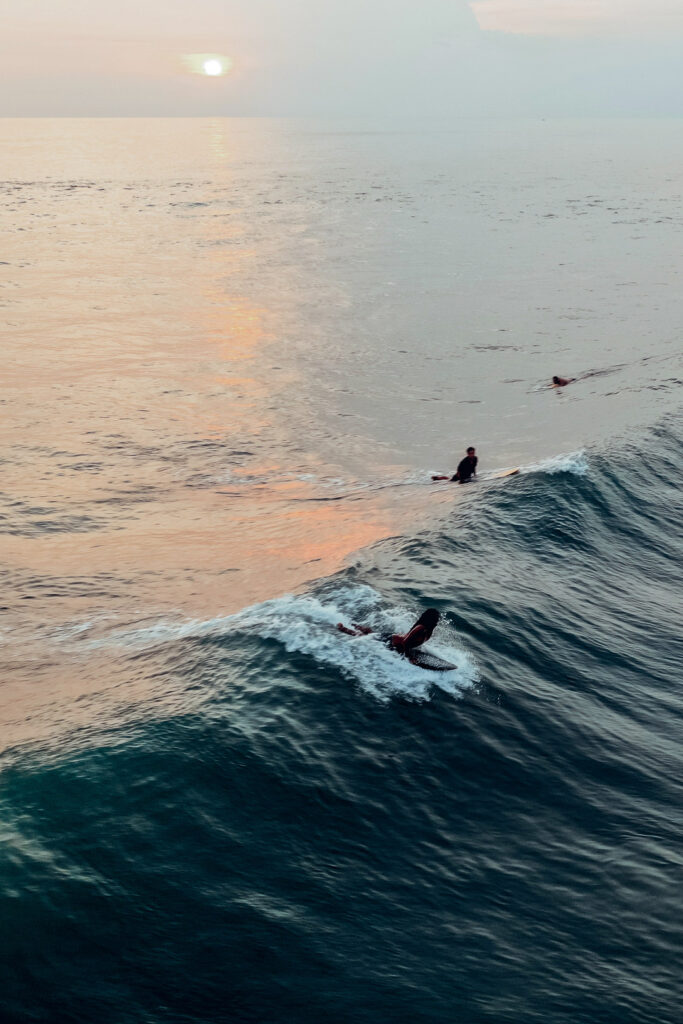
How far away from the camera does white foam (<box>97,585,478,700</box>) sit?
1580 centimetres

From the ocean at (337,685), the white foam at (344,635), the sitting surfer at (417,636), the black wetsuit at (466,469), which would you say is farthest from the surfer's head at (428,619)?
the black wetsuit at (466,469)

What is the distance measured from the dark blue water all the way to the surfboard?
0.19 metres

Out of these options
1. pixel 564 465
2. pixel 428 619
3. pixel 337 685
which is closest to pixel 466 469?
pixel 564 465

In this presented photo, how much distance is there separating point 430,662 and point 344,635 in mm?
1753

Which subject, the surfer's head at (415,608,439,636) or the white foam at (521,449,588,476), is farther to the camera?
the white foam at (521,449,588,476)

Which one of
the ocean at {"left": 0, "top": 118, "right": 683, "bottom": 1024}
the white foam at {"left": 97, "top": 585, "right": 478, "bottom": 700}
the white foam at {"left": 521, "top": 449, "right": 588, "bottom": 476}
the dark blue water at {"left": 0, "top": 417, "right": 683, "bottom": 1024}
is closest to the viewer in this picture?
the dark blue water at {"left": 0, "top": 417, "right": 683, "bottom": 1024}

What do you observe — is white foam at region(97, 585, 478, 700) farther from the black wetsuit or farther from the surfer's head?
the black wetsuit

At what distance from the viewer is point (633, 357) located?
43.0 meters

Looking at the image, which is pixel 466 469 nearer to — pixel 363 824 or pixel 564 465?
pixel 564 465

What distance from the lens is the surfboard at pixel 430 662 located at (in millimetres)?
16031

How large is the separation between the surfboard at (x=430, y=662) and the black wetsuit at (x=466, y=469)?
1095cm

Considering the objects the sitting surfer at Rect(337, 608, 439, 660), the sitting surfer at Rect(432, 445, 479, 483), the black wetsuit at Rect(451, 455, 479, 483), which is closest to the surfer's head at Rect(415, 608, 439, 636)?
the sitting surfer at Rect(337, 608, 439, 660)

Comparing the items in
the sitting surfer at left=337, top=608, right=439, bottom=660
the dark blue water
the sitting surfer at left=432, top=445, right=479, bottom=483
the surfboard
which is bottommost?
the dark blue water

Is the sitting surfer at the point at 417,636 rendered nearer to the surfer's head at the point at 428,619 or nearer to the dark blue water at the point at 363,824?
the surfer's head at the point at 428,619
